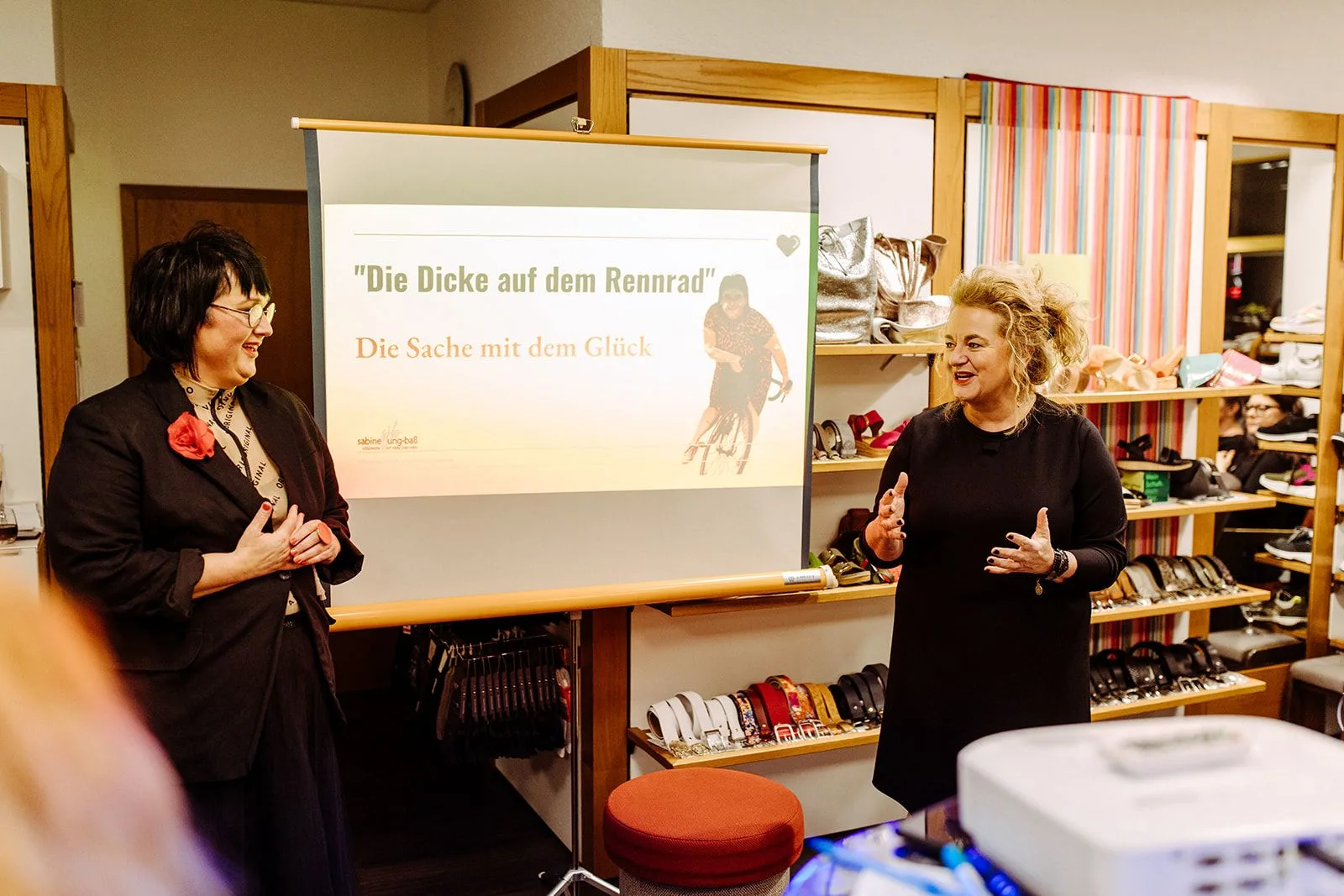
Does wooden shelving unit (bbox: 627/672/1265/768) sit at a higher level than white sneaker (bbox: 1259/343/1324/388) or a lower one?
lower

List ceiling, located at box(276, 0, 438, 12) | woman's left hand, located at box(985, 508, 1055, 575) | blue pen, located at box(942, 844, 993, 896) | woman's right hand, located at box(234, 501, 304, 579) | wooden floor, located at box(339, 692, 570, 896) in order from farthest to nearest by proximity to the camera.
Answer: ceiling, located at box(276, 0, 438, 12) < wooden floor, located at box(339, 692, 570, 896) < woman's left hand, located at box(985, 508, 1055, 575) < woman's right hand, located at box(234, 501, 304, 579) < blue pen, located at box(942, 844, 993, 896)

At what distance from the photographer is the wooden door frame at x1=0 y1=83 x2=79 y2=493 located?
10.2 feet

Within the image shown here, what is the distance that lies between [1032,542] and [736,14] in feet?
6.15

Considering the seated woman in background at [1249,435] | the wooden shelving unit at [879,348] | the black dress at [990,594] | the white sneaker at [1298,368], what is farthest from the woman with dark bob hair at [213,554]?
the white sneaker at [1298,368]

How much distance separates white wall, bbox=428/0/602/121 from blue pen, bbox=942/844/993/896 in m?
2.61

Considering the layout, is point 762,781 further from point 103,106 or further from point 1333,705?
point 103,106

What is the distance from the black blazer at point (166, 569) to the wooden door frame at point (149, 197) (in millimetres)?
2529

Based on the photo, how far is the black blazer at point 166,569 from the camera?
1995 millimetres

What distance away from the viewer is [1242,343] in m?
4.35

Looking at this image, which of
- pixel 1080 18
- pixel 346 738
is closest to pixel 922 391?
pixel 1080 18

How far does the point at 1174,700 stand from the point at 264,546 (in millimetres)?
3023

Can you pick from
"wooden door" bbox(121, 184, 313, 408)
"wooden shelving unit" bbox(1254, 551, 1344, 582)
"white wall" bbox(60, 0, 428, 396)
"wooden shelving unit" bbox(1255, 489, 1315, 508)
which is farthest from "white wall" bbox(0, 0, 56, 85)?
"wooden shelving unit" bbox(1254, 551, 1344, 582)

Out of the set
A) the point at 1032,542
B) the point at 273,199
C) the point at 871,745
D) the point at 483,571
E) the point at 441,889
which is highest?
the point at 273,199

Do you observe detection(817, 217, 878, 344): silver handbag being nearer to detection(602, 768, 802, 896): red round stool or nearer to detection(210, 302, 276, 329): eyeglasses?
detection(602, 768, 802, 896): red round stool
